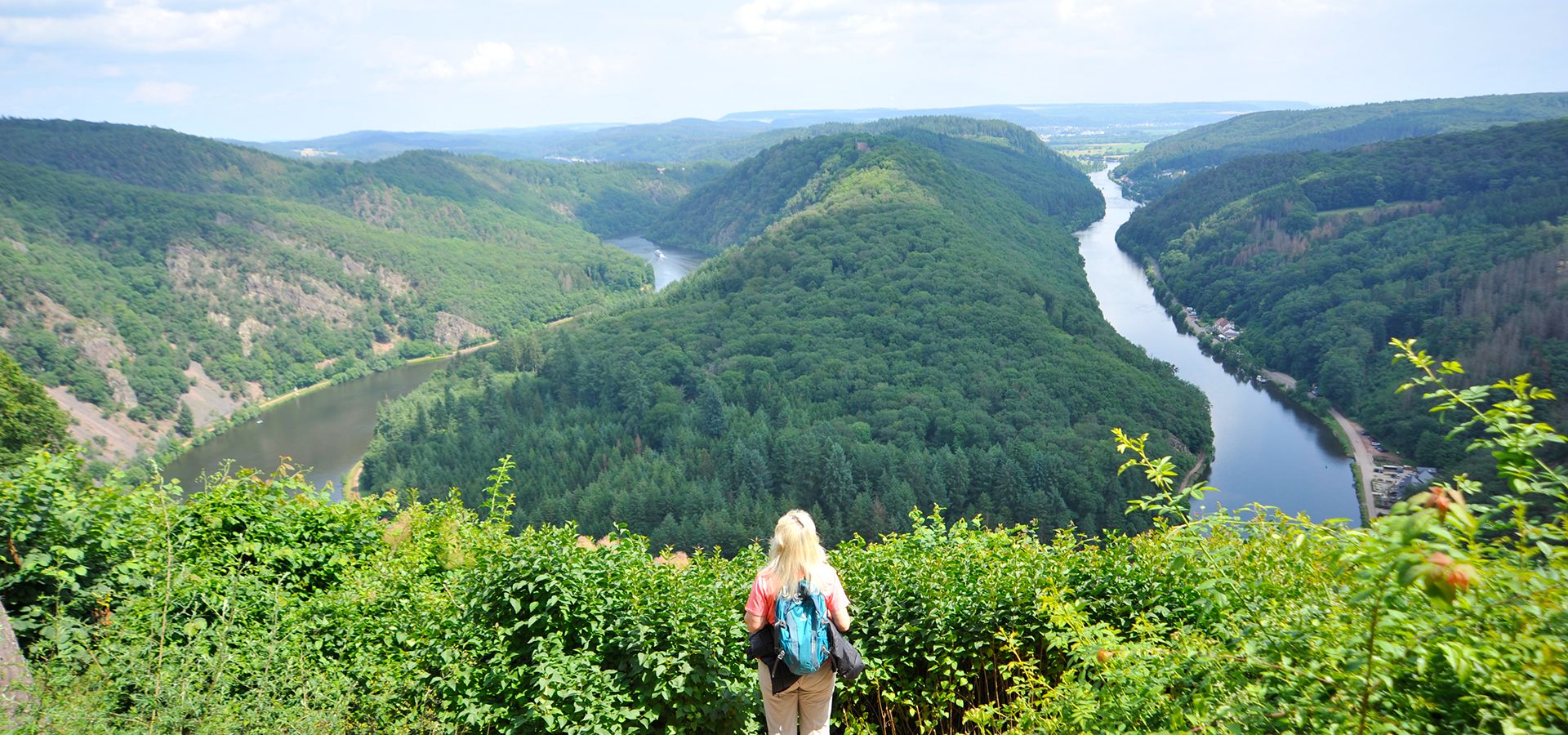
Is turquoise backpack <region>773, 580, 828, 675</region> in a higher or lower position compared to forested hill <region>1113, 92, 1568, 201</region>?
lower

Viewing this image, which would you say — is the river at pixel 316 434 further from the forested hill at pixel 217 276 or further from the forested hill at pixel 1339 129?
the forested hill at pixel 1339 129

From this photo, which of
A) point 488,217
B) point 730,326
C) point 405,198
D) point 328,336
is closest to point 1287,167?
point 730,326

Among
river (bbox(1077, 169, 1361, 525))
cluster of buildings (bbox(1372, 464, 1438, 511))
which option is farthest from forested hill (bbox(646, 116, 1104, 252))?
cluster of buildings (bbox(1372, 464, 1438, 511))

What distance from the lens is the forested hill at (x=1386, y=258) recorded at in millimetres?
53875

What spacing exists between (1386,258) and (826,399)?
194 ft

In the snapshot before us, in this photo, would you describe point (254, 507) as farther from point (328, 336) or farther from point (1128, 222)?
point (1128, 222)

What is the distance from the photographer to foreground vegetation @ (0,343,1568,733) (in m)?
3.30

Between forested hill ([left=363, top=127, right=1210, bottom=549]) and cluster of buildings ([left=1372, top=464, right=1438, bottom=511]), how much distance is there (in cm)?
956

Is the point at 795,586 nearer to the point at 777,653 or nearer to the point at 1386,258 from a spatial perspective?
the point at 777,653

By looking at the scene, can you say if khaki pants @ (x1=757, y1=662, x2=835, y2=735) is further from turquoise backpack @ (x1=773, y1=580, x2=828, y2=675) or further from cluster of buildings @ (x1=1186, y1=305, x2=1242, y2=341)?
cluster of buildings @ (x1=1186, y1=305, x2=1242, y2=341)

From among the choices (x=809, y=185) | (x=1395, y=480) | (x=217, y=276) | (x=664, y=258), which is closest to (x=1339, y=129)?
(x=809, y=185)

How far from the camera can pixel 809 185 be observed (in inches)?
4582

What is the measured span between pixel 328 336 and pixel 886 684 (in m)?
115

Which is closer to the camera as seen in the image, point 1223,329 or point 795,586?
point 795,586
